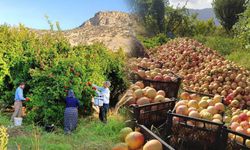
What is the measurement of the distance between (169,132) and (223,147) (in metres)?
0.71

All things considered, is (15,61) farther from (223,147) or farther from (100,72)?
(223,147)

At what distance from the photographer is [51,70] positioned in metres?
8.95

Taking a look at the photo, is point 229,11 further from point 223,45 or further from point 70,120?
point 70,120

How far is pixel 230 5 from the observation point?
36.1 m

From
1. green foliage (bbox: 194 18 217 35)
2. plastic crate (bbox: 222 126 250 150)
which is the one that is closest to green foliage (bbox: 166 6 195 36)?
green foliage (bbox: 194 18 217 35)

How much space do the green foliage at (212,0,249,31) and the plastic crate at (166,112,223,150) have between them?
102ft

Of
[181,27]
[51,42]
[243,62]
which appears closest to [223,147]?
[51,42]

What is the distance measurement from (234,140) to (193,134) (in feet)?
1.71

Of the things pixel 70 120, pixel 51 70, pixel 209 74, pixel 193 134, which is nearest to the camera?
pixel 193 134

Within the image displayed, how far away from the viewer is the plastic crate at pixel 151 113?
5.92 m

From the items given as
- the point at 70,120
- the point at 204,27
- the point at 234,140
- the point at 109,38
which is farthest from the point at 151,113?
the point at 204,27

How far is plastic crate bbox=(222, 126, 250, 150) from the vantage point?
17.8ft

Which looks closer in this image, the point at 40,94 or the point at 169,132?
the point at 169,132

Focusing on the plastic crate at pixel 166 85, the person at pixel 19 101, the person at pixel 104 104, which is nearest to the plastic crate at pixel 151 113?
the plastic crate at pixel 166 85
